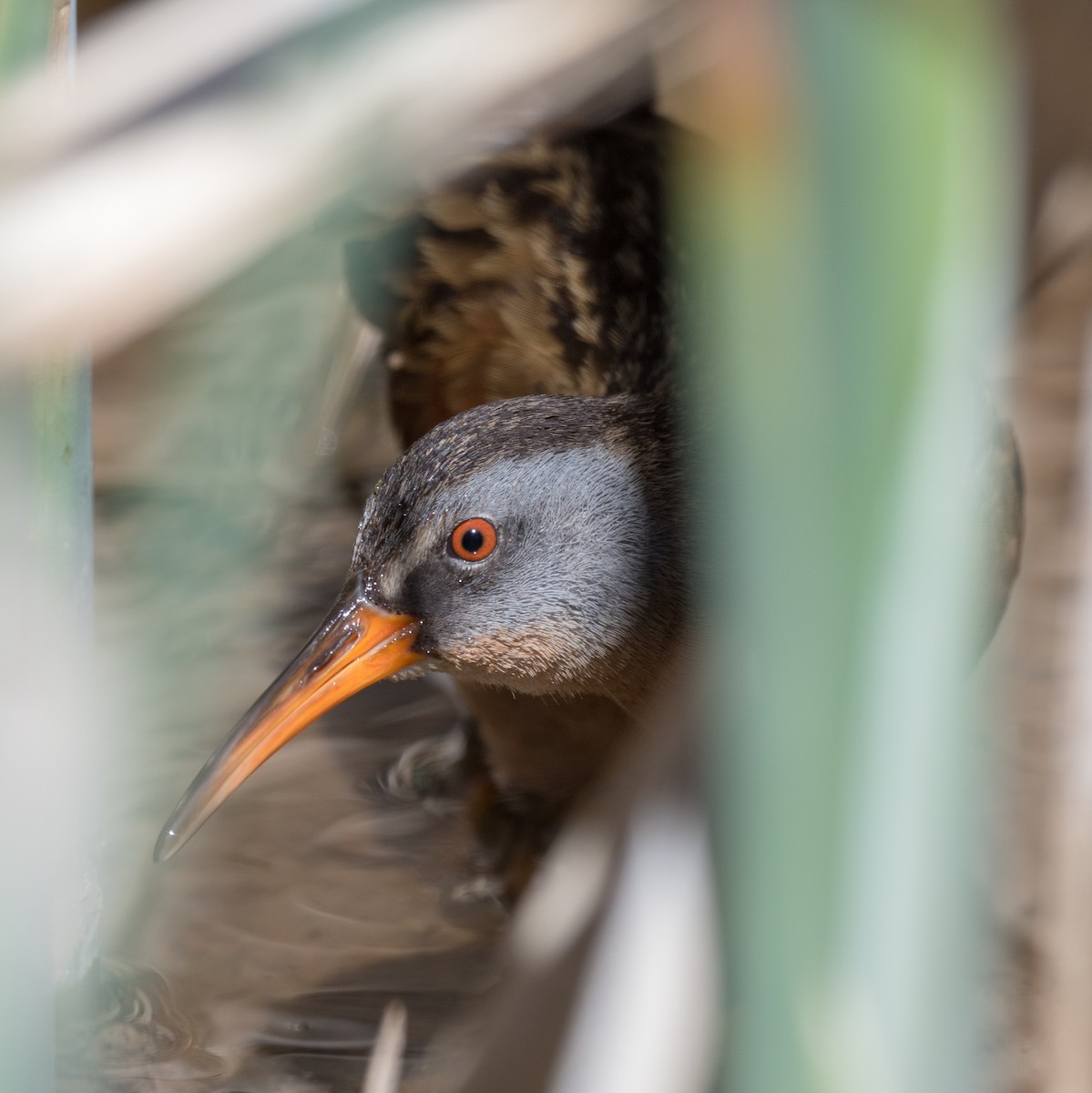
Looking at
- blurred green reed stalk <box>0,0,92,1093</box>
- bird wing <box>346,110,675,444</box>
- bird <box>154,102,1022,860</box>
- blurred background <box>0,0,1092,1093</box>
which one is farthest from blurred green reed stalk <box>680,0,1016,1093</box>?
bird wing <box>346,110,675,444</box>

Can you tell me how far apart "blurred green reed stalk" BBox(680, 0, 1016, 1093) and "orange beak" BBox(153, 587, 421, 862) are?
1.21m

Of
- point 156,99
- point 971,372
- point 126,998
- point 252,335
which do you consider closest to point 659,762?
point 971,372

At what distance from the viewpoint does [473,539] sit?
1.89 meters

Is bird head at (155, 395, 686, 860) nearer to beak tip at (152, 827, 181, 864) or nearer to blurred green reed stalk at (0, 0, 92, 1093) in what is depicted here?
beak tip at (152, 827, 181, 864)

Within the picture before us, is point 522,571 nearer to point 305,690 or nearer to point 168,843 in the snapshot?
point 305,690

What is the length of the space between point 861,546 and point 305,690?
51.1 inches

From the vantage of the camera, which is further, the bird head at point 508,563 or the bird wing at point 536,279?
the bird wing at point 536,279

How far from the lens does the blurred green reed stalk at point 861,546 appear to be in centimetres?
63

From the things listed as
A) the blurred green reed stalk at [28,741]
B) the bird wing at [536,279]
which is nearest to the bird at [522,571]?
the bird wing at [536,279]

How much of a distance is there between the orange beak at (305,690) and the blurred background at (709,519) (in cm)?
15

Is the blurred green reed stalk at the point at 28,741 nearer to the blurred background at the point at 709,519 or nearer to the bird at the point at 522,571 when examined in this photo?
the blurred background at the point at 709,519

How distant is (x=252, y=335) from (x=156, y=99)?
1001 mm

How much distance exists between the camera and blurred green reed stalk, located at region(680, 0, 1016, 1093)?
0.63 m

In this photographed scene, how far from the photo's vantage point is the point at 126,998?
2.31 metres
